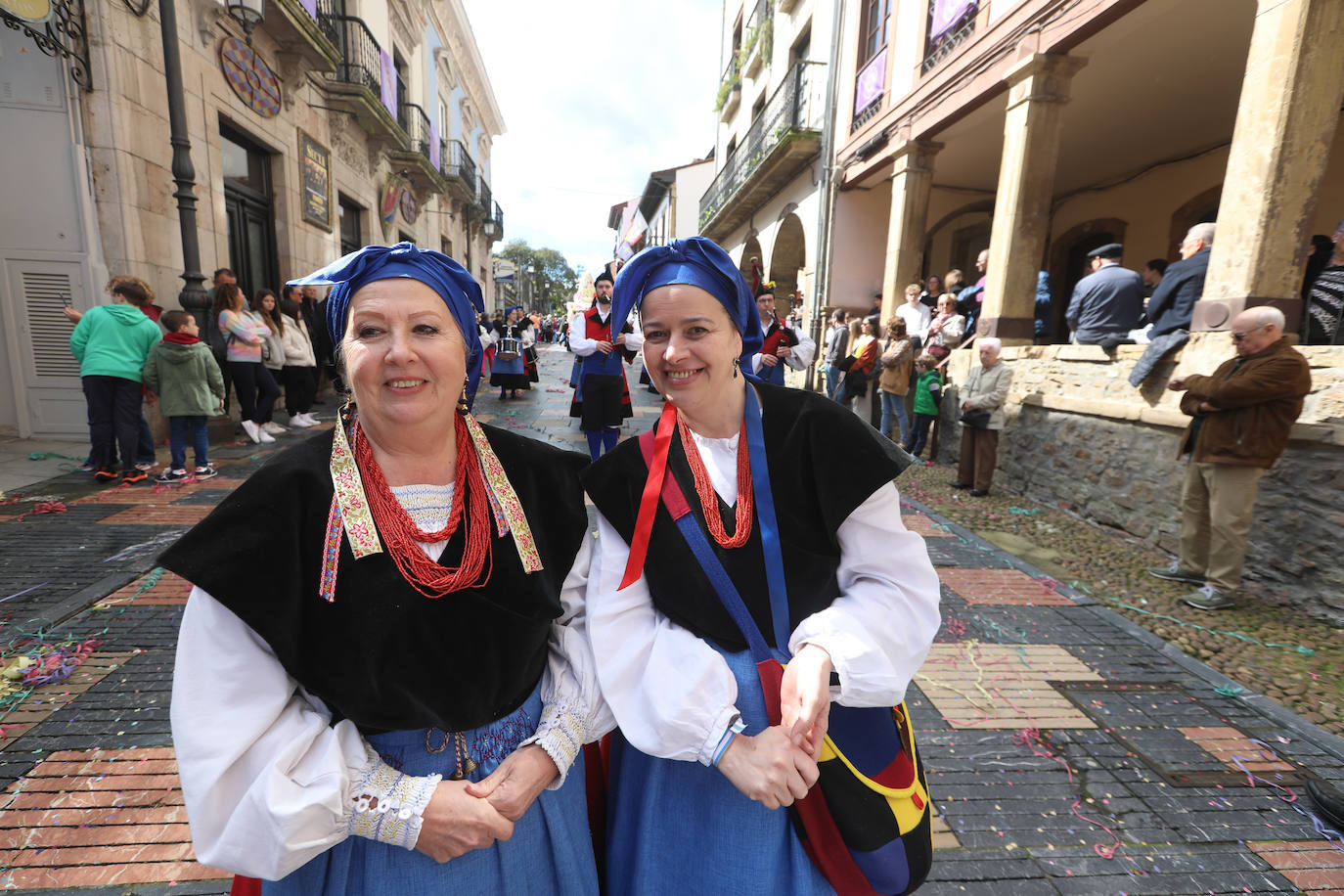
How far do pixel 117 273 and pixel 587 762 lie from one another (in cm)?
869

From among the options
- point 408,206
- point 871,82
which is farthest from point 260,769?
point 408,206

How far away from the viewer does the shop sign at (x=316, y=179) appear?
436 inches

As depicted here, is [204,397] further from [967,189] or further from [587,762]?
[967,189]

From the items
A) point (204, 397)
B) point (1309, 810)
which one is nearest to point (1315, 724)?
point (1309, 810)

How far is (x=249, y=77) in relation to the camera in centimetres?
920

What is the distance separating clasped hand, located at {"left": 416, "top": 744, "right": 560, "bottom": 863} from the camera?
46.4 inches

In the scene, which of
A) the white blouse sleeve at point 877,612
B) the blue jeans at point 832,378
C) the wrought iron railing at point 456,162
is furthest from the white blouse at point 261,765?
the wrought iron railing at point 456,162

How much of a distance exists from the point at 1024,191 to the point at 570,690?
7663 millimetres

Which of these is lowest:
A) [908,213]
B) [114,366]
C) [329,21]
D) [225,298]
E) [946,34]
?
[114,366]

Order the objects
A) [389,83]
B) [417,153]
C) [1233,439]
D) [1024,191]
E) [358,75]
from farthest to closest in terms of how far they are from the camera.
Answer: [417,153]
[389,83]
[358,75]
[1024,191]
[1233,439]

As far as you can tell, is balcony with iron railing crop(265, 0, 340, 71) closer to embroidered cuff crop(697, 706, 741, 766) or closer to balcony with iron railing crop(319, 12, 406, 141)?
balcony with iron railing crop(319, 12, 406, 141)

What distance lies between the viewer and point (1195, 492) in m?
4.30

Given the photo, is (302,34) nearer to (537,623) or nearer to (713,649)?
(537,623)

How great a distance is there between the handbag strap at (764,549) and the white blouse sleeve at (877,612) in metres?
0.07
